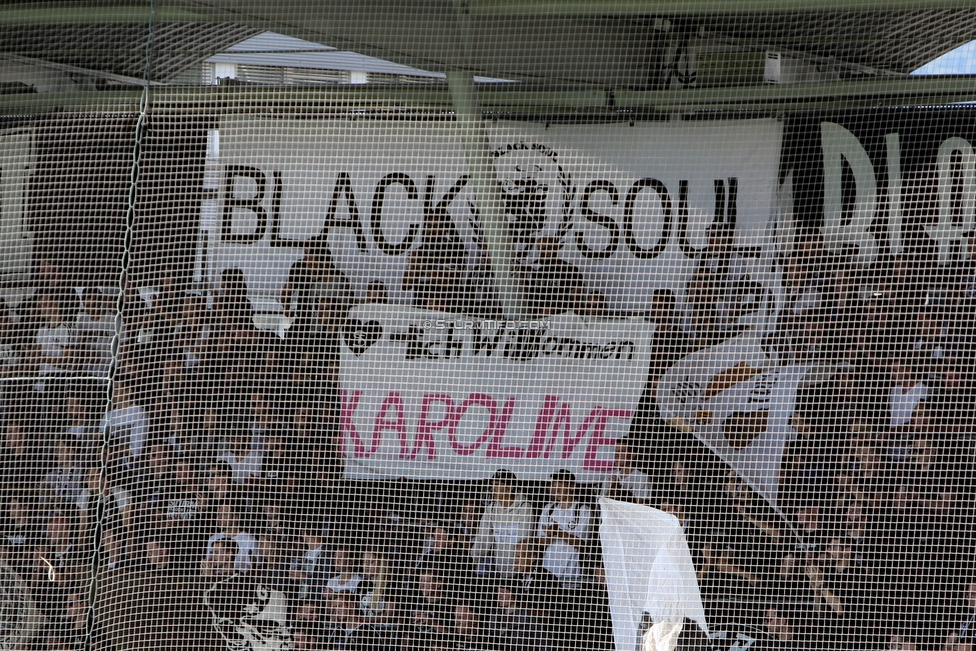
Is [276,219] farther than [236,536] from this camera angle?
Yes

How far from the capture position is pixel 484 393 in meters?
2.80

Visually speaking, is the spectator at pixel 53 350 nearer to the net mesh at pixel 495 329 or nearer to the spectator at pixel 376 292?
the net mesh at pixel 495 329

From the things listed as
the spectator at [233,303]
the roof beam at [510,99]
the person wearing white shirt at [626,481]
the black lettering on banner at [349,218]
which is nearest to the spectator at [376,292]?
the black lettering on banner at [349,218]

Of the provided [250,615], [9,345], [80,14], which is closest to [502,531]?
[250,615]

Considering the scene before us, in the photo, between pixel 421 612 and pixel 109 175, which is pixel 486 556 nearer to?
pixel 421 612

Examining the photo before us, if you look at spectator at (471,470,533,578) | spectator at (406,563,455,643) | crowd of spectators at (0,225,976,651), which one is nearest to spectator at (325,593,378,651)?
crowd of spectators at (0,225,976,651)

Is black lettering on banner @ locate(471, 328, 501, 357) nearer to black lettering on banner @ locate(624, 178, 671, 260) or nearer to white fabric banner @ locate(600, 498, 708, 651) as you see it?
black lettering on banner @ locate(624, 178, 671, 260)

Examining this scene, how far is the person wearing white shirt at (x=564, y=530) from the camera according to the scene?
263cm

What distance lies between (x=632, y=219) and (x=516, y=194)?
15.2 inches

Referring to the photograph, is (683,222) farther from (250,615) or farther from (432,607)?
(250,615)

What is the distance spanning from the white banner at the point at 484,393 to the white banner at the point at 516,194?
0.16 metres

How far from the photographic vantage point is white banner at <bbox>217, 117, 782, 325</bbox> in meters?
2.77

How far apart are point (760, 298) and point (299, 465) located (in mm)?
1546

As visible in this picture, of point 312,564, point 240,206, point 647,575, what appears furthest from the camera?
point 240,206
